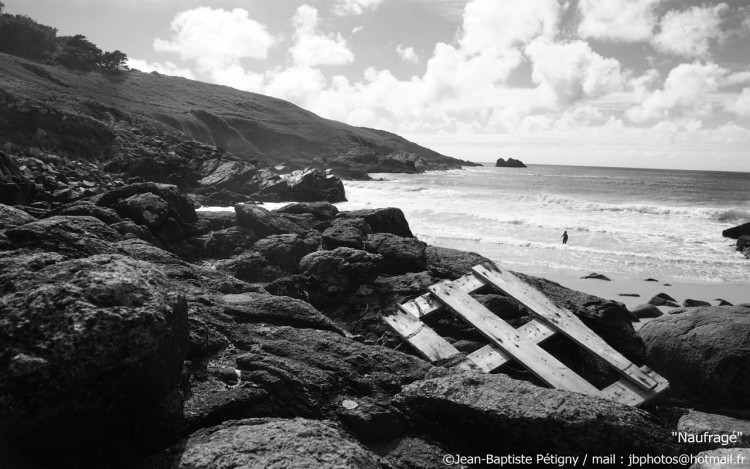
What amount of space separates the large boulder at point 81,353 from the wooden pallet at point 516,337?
8.81 feet

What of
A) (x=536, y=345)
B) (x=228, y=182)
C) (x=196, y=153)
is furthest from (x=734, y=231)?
(x=196, y=153)

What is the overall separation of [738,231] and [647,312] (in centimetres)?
1427

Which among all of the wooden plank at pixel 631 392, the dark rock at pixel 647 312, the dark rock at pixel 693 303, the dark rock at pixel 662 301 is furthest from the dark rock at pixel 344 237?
the dark rock at pixel 693 303

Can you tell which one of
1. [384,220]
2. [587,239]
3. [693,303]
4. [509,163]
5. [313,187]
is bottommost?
[693,303]

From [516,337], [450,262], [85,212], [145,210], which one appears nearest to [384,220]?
[450,262]

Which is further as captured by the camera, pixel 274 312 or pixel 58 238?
pixel 274 312

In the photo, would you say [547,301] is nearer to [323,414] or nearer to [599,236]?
[323,414]

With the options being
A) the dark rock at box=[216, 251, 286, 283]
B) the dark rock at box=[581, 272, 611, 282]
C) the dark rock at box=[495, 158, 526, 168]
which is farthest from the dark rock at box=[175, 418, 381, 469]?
the dark rock at box=[495, 158, 526, 168]

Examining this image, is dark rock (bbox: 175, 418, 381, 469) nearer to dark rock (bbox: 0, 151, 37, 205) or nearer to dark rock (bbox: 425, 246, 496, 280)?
dark rock (bbox: 425, 246, 496, 280)

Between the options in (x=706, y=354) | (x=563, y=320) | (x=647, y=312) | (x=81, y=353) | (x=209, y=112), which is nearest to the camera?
(x=81, y=353)

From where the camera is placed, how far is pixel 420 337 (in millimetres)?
4766

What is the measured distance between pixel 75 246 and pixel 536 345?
14.5 ft

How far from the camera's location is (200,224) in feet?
38.5

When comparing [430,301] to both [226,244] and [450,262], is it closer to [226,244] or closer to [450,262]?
[450,262]
